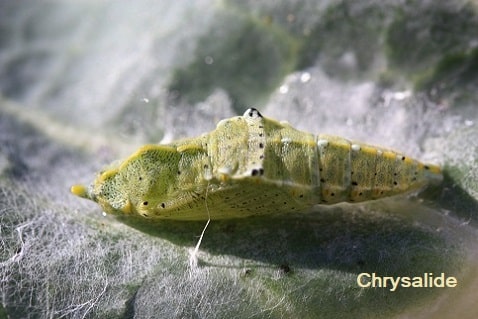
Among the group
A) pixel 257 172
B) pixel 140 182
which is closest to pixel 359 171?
pixel 257 172

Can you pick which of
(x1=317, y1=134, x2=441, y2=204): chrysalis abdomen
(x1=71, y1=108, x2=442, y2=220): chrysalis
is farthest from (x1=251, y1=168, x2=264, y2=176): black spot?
(x1=317, y1=134, x2=441, y2=204): chrysalis abdomen

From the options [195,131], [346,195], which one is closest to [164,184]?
[195,131]

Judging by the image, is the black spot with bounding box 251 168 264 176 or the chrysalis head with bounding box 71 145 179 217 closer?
the black spot with bounding box 251 168 264 176

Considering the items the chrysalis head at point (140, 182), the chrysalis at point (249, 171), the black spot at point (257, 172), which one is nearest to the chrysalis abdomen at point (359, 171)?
the chrysalis at point (249, 171)

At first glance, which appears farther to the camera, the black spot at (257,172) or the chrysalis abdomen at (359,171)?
the chrysalis abdomen at (359,171)

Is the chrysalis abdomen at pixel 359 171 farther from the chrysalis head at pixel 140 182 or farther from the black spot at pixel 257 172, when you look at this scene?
the chrysalis head at pixel 140 182

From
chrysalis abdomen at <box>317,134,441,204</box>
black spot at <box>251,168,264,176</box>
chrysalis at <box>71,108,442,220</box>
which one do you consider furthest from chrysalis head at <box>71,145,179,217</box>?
chrysalis abdomen at <box>317,134,441,204</box>

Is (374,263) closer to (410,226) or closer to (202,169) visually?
(410,226)

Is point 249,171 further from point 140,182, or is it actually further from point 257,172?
Result: point 140,182

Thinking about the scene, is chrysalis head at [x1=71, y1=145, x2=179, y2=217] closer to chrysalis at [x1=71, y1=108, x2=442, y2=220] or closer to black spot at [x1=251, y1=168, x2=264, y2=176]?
chrysalis at [x1=71, y1=108, x2=442, y2=220]

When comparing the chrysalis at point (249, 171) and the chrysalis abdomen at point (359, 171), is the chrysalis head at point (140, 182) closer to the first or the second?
the chrysalis at point (249, 171)
